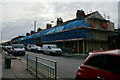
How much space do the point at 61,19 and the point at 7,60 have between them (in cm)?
3334

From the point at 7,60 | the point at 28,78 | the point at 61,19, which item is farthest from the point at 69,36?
the point at 28,78

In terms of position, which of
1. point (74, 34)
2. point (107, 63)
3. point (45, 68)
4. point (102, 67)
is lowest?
point (45, 68)

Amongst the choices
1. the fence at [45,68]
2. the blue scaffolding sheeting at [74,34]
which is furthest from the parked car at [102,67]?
the blue scaffolding sheeting at [74,34]

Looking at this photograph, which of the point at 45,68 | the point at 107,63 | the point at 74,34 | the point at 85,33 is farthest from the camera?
the point at 74,34

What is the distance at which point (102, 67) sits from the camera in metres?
3.50

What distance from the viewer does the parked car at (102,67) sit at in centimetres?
313

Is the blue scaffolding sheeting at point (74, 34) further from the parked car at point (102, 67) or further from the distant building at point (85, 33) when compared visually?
the parked car at point (102, 67)

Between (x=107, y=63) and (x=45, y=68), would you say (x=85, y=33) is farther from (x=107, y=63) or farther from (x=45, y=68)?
(x=107, y=63)

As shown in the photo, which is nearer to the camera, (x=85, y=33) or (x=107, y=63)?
(x=107, y=63)

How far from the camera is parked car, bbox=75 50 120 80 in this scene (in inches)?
123

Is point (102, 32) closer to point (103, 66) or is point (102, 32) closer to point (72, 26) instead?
point (72, 26)

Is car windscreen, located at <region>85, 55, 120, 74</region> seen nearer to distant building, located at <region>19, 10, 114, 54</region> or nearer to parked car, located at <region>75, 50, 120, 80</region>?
parked car, located at <region>75, 50, 120, 80</region>

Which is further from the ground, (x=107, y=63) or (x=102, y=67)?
(x=107, y=63)

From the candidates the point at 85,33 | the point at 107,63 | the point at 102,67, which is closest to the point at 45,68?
A: the point at 102,67
